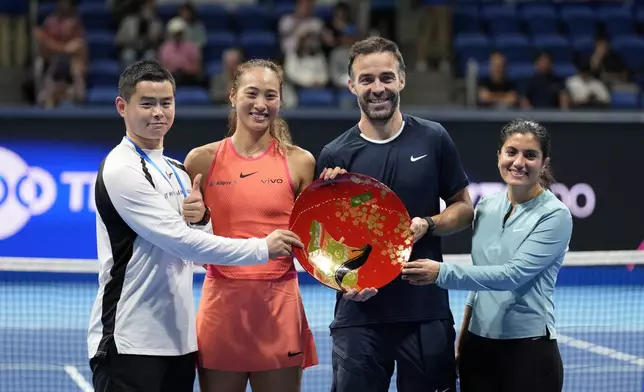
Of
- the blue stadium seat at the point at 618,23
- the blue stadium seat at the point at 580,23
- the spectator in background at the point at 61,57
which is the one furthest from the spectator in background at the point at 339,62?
the blue stadium seat at the point at 618,23

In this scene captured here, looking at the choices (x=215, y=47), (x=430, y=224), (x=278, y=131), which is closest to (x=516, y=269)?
(x=430, y=224)

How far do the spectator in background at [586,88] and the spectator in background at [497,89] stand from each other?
2.77ft

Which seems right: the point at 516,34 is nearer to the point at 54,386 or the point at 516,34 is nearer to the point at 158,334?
the point at 54,386

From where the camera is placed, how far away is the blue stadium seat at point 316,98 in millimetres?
12844

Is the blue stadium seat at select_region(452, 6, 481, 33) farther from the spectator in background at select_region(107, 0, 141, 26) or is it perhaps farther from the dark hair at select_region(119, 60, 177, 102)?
the dark hair at select_region(119, 60, 177, 102)

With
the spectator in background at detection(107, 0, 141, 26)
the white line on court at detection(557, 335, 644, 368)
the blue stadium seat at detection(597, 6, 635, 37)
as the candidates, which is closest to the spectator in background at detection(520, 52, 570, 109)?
the blue stadium seat at detection(597, 6, 635, 37)

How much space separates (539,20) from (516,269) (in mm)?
12621

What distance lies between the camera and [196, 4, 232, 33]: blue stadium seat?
14984 millimetres

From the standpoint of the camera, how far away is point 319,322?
345 inches

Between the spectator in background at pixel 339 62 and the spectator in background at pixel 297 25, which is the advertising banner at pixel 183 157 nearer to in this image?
the spectator in background at pixel 339 62

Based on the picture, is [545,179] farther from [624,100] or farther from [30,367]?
[624,100]

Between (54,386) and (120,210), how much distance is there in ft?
11.5

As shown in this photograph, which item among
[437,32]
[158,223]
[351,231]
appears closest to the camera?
[158,223]

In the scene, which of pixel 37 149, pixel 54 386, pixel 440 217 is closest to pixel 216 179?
pixel 440 217
